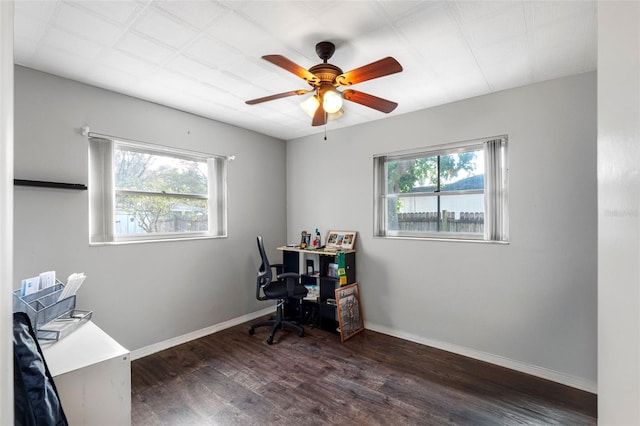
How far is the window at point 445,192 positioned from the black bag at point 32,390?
2986mm

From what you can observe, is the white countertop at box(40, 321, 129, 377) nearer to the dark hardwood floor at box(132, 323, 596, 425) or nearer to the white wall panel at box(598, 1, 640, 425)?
the dark hardwood floor at box(132, 323, 596, 425)

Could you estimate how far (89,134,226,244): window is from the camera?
2.64 m

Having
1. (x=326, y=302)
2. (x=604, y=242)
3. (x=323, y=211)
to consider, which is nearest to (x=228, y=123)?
(x=323, y=211)

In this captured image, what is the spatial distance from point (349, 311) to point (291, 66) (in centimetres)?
268

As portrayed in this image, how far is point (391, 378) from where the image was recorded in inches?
97.0

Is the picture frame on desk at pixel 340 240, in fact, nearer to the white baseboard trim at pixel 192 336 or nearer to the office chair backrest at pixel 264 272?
the office chair backrest at pixel 264 272

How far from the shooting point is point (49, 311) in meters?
1.64

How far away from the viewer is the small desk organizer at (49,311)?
1.52 meters

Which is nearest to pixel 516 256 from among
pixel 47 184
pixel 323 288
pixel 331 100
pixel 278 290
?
pixel 323 288

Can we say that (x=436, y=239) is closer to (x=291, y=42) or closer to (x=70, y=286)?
(x=291, y=42)

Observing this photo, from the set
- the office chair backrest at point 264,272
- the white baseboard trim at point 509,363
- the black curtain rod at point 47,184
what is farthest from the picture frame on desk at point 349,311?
the black curtain rod at point 47,184

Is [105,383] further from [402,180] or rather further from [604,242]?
[402,180]

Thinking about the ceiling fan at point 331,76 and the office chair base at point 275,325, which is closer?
the ceiling fan at point 331,76

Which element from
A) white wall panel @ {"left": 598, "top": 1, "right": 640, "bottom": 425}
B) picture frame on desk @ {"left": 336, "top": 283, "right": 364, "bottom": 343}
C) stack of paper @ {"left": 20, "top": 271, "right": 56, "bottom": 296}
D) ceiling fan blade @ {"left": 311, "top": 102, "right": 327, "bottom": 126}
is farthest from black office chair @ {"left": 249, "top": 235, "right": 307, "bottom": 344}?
white wall panel @ {"left": 598, "top": 1, "right": 640, "bottom": 425}
